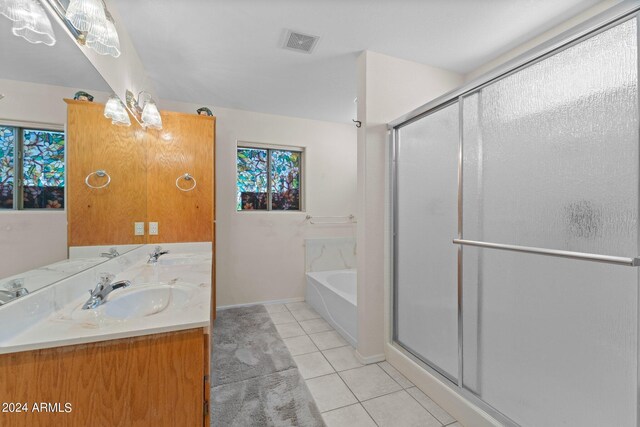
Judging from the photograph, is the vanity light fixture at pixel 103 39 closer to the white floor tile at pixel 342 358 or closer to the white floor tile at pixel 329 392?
the white floor tile at pixel 329 392

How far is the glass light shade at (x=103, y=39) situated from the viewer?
1.20m

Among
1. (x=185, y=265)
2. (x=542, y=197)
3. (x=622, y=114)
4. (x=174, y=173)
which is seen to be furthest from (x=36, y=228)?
(x=622, y=114)

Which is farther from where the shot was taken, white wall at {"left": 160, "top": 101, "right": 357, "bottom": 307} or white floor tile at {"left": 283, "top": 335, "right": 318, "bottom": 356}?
white wall at {"left": 160, "top": 101, "right": 357, "bottom": 307}

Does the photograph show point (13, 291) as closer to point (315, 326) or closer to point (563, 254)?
point (563, 254)

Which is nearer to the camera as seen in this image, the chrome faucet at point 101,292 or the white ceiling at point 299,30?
the chrome faucet at point 101,292

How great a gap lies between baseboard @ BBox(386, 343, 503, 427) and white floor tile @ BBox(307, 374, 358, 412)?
46cm

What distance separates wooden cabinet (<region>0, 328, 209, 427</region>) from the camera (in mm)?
737

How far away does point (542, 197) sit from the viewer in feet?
3.98

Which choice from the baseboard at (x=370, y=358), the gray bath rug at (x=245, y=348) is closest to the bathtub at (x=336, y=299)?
the baseboard at (x=370, y=358)

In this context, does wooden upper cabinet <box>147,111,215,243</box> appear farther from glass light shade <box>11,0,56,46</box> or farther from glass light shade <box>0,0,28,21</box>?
glass light shade <box>0,0,28,21</box>

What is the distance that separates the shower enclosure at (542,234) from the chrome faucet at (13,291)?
1.89 meters

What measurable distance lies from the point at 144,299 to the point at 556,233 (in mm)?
1908

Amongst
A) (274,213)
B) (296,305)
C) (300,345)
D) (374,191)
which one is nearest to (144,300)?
(300,345)

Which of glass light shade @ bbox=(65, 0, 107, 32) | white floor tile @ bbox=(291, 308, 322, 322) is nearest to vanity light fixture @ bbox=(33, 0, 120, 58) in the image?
glass light shade @ bbox=(65, 0, 107, 32)
